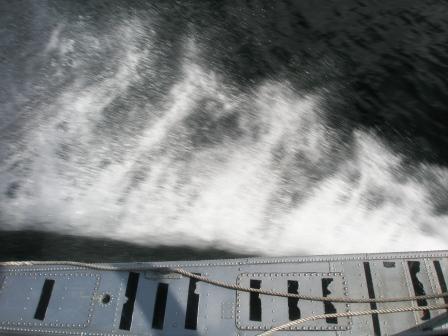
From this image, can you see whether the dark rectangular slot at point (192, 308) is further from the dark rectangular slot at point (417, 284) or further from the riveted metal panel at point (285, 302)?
the dark rectangular slot at point (417, 284)

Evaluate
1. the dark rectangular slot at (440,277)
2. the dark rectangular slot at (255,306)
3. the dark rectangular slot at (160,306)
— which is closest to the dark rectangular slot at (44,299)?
the dark rectangular slot at (160,306)

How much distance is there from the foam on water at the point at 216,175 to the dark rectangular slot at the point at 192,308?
208 centimetres

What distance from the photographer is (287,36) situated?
45.8 feet

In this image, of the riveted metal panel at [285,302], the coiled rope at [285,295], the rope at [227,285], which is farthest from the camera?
the riveted metal panel at [285,302]

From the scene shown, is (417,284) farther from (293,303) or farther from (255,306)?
(255,306)

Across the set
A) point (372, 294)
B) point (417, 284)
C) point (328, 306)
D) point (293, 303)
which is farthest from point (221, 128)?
point (417, 284)

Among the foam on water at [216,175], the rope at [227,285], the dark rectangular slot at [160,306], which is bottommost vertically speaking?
the dark rectangular slot at [160,306]

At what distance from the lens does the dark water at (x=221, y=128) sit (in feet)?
29.3

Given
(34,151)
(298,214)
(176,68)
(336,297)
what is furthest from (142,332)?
(176,68)

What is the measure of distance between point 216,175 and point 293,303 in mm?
4557

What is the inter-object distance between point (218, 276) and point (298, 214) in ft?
10.8

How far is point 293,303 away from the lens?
628 cm

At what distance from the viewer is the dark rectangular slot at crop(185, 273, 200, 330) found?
245 inches

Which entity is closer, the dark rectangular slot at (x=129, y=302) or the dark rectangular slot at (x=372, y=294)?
the dark rectangular slot at (x=372, y=294)
